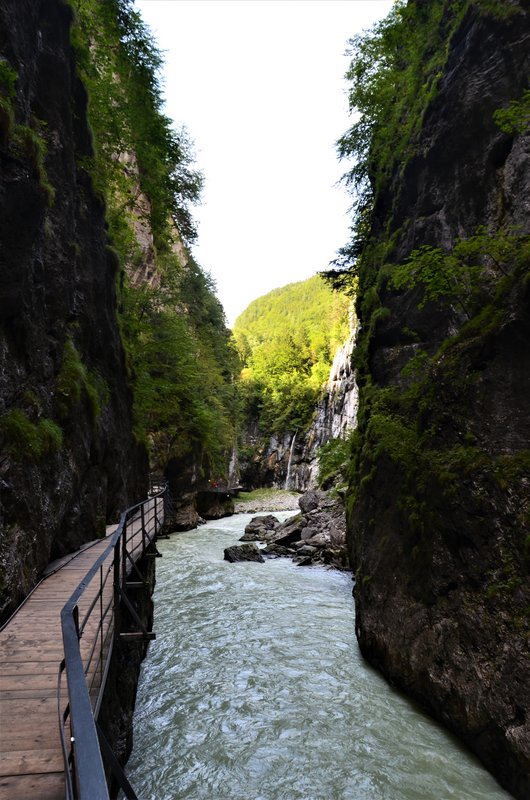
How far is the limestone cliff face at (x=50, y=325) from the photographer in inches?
240

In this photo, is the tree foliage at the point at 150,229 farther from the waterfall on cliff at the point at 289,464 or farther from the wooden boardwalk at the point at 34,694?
the waterfall on cliff at the point at 289,464

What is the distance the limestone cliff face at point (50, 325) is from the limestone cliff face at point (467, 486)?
18.8 ft

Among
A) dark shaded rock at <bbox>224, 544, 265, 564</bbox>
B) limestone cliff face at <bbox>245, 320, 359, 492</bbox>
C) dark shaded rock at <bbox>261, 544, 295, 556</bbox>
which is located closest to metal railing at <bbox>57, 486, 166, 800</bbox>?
dark shaded rock at <bbox>224, 544, 265, 564</bbox>

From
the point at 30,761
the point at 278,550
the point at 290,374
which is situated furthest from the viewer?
the point at 290,374

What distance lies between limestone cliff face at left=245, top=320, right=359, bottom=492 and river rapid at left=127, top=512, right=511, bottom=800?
29.6 metres

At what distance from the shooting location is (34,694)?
3.73 meters

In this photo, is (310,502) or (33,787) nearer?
(33,787)

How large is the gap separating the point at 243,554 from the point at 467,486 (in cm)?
1271

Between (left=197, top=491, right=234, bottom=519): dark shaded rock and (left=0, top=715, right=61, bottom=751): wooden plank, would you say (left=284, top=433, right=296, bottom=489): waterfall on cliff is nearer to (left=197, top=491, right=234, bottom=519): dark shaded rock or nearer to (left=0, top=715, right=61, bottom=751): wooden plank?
(left=197, top=491, right=234, bottom=519): dark shaded rock

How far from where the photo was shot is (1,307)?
19.8 feet

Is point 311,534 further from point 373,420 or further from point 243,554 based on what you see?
point 373,420

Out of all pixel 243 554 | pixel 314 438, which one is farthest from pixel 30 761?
pixel 314 438

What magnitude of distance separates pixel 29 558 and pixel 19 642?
1724 mm

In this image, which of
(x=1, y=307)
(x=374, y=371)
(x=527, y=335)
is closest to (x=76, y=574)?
(x=1, y=307)
